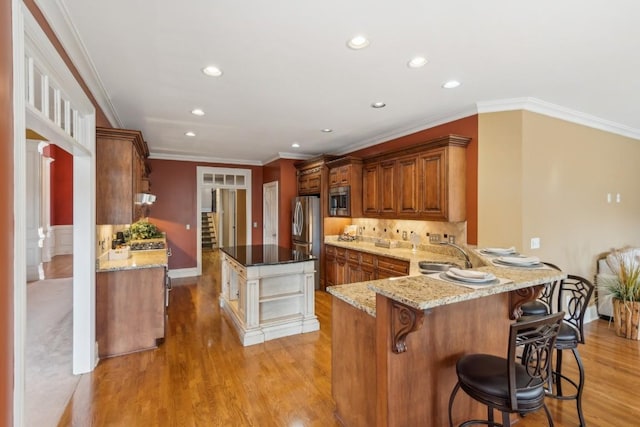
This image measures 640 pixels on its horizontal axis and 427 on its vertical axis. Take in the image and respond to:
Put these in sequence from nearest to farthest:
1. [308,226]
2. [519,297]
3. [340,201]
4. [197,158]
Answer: [519,297], [340,201], [308,226], [197,158]

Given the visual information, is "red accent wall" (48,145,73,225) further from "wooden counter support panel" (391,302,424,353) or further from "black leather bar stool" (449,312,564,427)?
"black leather bar stool" (449,312,564,427)

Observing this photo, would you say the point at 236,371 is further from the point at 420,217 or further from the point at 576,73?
the point at 576,73

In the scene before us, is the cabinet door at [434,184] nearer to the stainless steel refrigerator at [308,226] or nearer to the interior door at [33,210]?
the stainless steel refrigerator at [308,226]

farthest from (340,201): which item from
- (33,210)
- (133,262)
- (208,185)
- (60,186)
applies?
(60,186)

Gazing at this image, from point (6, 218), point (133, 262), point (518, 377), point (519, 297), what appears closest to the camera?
point (6, 218)

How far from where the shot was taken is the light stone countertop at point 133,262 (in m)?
3.20

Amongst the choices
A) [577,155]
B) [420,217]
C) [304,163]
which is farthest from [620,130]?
[304,163]

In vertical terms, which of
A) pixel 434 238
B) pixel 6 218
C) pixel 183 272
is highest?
pixel 6 218

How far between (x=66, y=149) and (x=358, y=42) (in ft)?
8.12

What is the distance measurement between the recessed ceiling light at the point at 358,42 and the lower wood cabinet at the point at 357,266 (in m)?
2.55

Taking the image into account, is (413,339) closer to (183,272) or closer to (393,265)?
(393,265)

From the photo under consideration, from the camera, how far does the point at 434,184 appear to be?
3.92 meters

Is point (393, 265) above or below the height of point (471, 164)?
below

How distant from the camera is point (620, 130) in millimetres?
4461
